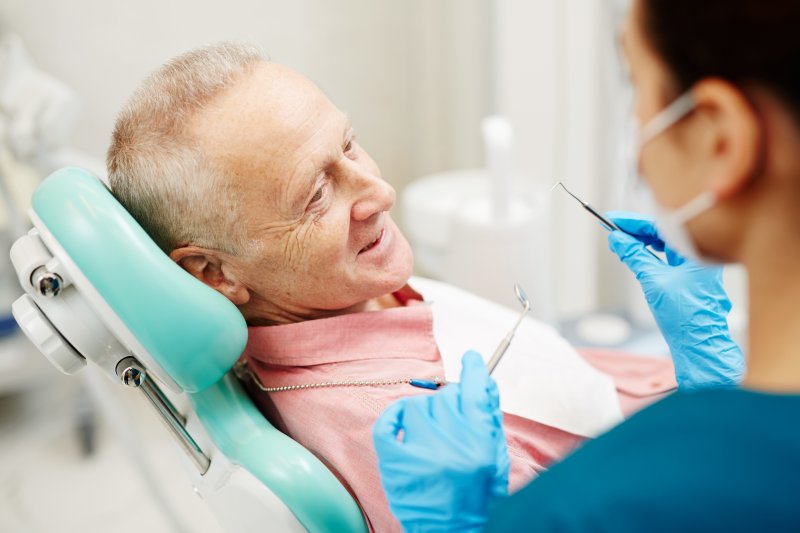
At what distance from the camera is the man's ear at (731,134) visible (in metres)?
0.54

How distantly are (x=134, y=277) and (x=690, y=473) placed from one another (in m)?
0.64

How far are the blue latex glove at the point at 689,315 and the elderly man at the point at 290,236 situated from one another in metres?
0.22

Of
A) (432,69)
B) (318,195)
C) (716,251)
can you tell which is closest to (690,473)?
(716,251)

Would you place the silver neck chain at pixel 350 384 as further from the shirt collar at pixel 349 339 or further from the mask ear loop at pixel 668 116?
the mask ear loop at pixel 668 116

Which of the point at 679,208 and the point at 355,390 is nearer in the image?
the point at 679,208

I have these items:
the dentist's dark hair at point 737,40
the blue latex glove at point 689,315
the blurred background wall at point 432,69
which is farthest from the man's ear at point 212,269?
the blurred background wall at point 432,69

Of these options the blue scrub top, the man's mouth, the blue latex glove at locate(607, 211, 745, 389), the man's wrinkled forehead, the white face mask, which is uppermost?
the man's wrinkled forehead

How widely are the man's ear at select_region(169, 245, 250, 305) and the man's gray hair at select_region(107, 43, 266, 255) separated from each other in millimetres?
15

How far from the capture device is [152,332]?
88cm

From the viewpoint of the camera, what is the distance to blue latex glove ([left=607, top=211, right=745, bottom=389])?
1.08 metres

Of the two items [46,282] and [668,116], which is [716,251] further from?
[46,282]

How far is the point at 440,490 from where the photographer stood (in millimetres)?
815

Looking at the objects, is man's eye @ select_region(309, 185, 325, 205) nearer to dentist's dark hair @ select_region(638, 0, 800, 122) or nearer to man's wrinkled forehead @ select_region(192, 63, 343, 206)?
man's wrinkled forehead @ select_region(192, 63, 343, 206)

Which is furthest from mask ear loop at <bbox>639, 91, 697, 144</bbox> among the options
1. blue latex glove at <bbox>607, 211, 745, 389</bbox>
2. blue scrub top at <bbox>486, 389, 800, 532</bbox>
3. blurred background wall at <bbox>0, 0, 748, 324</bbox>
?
blurred background wall at <bbox>0, 0, 748, 324</bbox>
